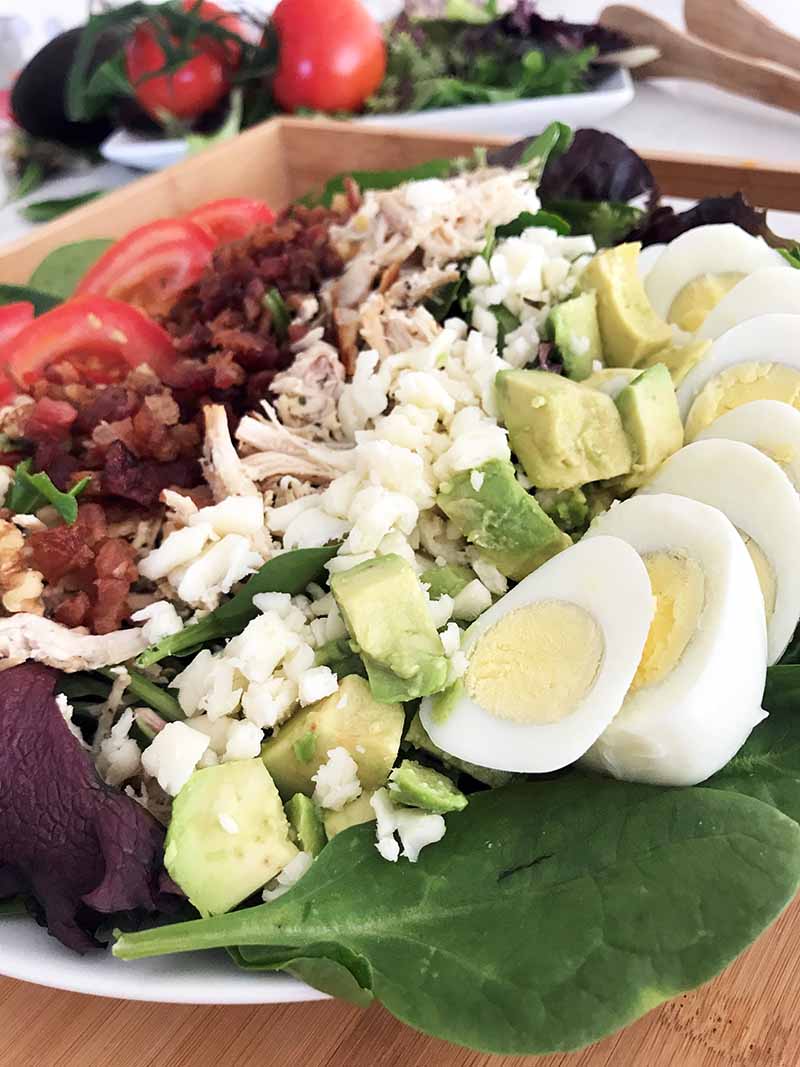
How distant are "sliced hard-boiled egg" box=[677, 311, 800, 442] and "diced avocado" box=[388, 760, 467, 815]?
2.85 feet

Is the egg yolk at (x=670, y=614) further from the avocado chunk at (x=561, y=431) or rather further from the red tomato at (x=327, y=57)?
the red tomato at (x=327, y=57)

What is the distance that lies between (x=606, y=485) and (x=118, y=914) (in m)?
1.07

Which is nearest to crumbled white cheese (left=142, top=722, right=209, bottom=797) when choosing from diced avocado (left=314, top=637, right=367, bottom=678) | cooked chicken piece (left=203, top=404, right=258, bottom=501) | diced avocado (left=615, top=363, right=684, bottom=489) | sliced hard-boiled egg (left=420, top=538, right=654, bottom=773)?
diced avocado (left=314, top=637, right=367, bottom=678)

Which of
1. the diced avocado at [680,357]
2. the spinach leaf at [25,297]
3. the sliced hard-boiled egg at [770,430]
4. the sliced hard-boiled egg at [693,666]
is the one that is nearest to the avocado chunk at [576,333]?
the diced avocado at [680,357]

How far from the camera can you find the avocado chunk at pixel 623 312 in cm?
199

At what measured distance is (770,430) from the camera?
1.66 metres

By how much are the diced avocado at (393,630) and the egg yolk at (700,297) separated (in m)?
1.02

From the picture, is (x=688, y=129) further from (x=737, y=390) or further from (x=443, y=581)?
(x=443, y=581)

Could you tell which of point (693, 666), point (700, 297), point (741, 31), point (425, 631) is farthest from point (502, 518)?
point (741, 31)

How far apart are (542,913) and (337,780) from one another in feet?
1.08

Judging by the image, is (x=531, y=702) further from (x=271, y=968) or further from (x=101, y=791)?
(x=101, y=791)

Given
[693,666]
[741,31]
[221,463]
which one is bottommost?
[693,666]

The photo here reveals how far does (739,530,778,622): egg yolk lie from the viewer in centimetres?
153

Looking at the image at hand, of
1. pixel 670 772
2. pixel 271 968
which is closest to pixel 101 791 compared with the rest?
pixel 271 968
